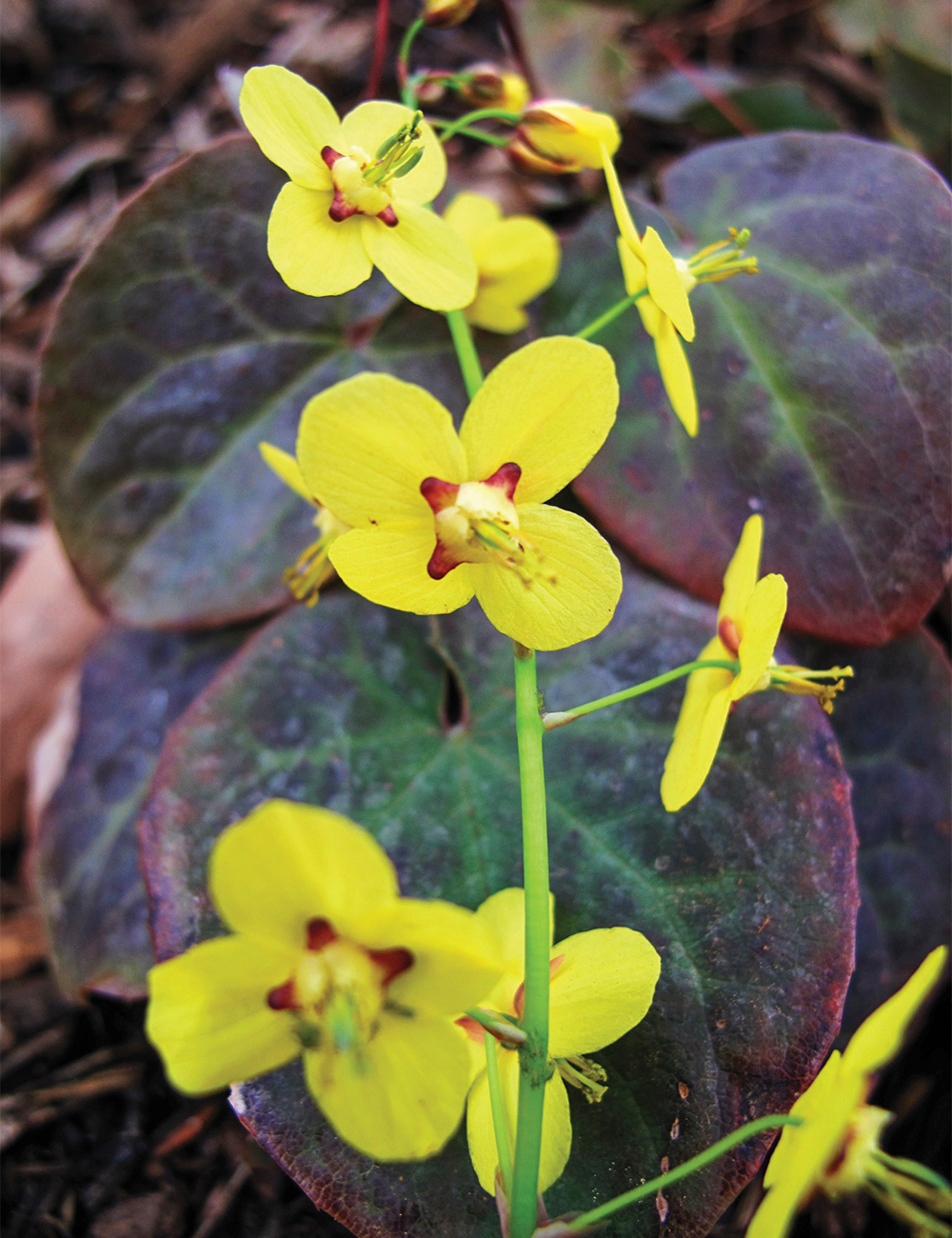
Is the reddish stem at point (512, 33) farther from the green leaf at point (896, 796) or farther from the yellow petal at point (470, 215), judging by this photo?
the green leaf at point (896, 796)

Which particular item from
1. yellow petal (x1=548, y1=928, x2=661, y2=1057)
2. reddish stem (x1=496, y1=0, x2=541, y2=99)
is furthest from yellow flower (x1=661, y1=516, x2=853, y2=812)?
reddish stem (x1=496, y1=0, x2=541, y2=99)

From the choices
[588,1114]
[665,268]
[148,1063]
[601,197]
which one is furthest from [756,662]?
[601,197]

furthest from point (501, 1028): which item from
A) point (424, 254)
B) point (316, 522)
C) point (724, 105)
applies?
point (724, 105)

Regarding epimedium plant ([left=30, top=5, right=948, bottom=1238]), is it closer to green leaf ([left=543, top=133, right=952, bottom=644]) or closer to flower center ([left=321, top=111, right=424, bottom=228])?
flower center ([left=321, top=111, right=424, bottom=228])

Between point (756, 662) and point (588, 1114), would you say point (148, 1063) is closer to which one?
point (588, 1114)

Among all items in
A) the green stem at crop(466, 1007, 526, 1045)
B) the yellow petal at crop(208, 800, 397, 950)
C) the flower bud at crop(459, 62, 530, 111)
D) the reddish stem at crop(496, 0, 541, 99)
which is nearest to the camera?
the yellow petal at crop(208, 800, 397, 950)

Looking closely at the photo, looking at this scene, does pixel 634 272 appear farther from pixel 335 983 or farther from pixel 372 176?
pixel 335 983
